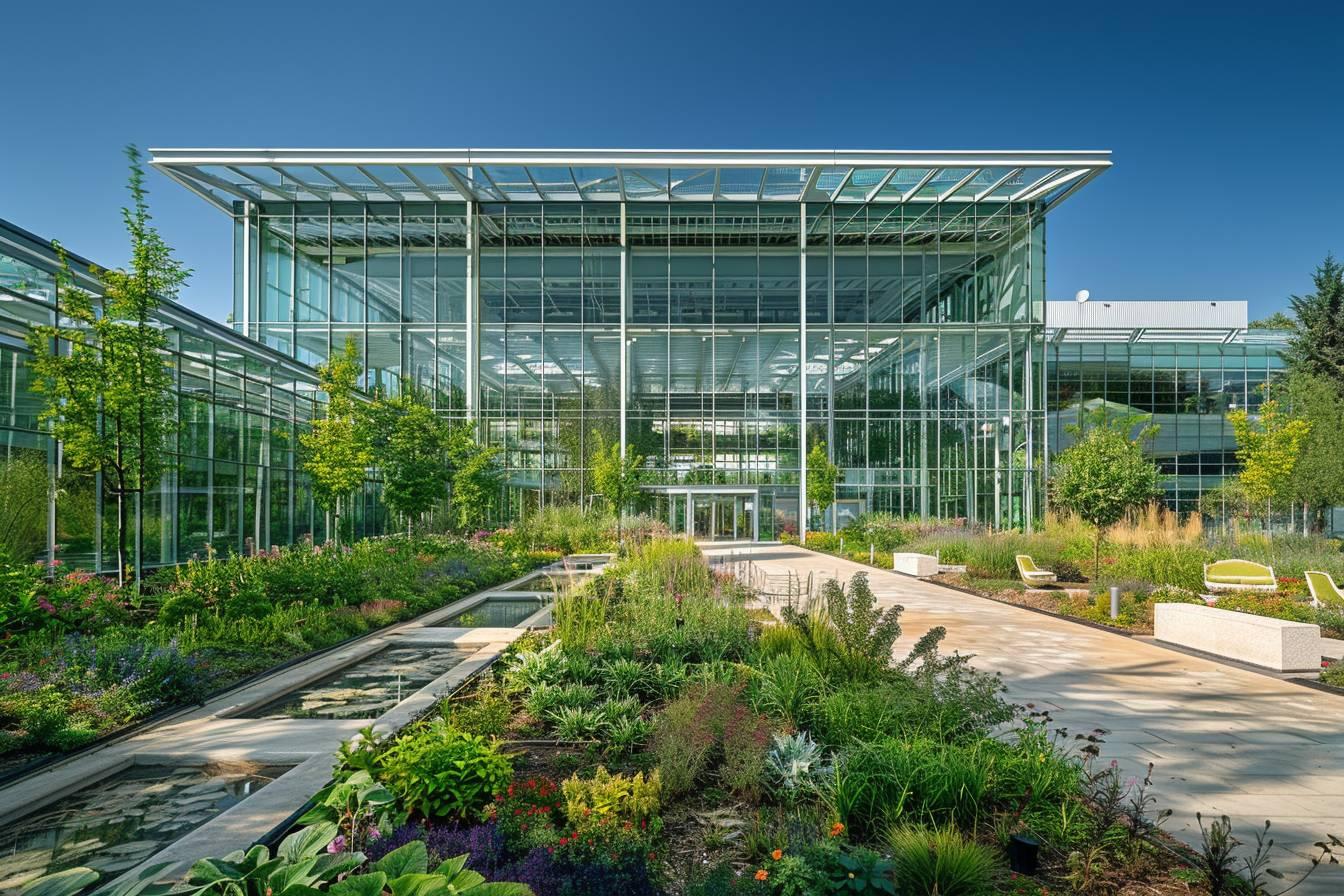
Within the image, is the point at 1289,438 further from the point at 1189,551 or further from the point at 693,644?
the point at 693,644

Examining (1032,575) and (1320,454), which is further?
(1320,454)

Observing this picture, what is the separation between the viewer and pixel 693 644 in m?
7.60

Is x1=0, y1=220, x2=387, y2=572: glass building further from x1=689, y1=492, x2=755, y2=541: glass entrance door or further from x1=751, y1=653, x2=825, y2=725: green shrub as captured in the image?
x1=689, y1=492, x2=755, y2=541: glass entrance door

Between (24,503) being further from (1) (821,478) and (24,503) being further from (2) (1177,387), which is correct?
(2) (1177,387)

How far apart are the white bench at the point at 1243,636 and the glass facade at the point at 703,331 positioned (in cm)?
2086

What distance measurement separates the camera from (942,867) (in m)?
3.20

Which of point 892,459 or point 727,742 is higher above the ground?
point 892,459

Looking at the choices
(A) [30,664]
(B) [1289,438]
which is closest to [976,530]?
(B) [1289,438]

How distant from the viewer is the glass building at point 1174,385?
36.9 m

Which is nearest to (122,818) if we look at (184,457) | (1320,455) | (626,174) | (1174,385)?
(184,457)

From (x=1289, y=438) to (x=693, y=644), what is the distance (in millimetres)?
25056

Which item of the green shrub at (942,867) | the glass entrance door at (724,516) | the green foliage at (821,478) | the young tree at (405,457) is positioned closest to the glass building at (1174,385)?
the green foliage at (821,478)

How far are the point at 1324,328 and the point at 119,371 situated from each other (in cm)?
3983

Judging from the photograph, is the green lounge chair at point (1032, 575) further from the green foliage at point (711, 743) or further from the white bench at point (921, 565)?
the green foliage at point (711, 743)
